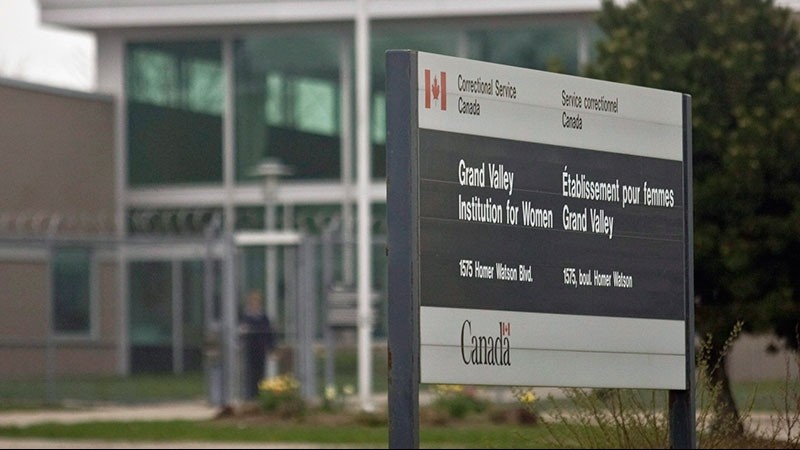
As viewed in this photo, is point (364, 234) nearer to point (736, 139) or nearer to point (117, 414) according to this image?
point (117, 414)

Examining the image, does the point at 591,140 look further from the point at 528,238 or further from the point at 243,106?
the point at 243,106

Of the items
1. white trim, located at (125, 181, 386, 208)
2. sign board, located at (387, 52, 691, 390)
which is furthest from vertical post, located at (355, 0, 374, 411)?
sign board, located at (387, 52, 691, 390)

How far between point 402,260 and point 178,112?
29.0m

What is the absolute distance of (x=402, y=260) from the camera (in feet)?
23.8

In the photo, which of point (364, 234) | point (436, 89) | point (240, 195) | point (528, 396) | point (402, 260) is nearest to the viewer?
point (402, 260)

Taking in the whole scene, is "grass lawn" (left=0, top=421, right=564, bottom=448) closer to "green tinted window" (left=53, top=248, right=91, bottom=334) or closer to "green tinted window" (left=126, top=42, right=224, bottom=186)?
"green tinted window" (left=53, top=248, right=91, bottom=334)

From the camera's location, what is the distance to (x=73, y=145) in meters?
34.9

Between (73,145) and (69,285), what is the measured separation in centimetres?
403

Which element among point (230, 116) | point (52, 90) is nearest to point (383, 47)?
point (230, 116)

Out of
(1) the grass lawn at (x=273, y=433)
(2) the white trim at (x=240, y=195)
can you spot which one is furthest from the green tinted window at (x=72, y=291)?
(1) the grass lawn at (x=273, y=433)

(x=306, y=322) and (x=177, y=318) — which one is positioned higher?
(x=306, y=322)

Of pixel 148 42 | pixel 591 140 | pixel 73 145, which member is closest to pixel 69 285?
pixel 73 145

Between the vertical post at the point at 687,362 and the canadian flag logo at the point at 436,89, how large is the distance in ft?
5.79

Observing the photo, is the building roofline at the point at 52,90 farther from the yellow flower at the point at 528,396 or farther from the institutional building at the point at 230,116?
the yellow flower at the point at 528,396
